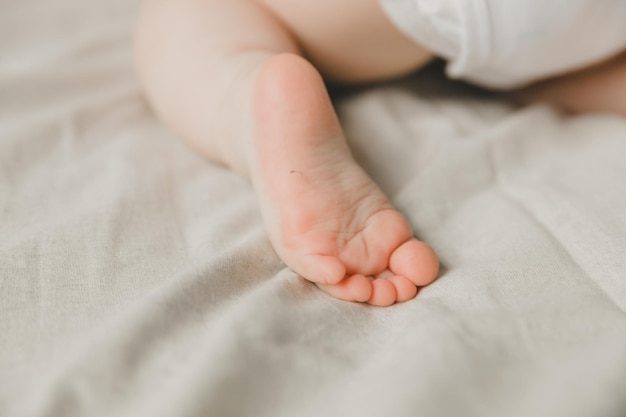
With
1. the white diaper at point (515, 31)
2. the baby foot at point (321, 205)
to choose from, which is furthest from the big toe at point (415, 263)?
the white diaper at point (515, 31)

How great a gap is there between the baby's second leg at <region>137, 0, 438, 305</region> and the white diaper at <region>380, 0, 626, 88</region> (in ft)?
0.55

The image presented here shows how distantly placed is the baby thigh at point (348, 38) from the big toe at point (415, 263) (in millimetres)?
302

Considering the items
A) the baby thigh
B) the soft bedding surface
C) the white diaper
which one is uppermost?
the white diaper

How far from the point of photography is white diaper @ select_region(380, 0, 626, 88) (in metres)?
0.62

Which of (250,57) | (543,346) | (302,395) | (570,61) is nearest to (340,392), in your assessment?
(302,395)

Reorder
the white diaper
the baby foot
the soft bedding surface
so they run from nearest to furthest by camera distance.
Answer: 1. the soft bedding surface
2. the baby foot
3. the white diaper

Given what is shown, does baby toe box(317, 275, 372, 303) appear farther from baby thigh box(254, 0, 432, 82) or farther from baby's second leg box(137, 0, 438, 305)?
baby thigh box(254, 0, 432, 82)

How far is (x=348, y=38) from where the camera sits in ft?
2.37

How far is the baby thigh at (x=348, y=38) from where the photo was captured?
0.70m

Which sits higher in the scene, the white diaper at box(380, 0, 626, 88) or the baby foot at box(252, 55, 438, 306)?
the white diaper at box(380, 0, 626, 88)

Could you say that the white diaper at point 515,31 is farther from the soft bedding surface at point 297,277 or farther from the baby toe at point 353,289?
the baby toe at point 353,289

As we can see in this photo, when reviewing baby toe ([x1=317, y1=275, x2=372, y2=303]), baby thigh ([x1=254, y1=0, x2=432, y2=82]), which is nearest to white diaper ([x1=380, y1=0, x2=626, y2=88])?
baby thigh ([x1=254, y1=0, x2=432, y2=82])

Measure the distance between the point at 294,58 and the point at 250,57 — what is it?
100mm

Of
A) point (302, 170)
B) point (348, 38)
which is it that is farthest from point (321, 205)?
point (348, 38)
